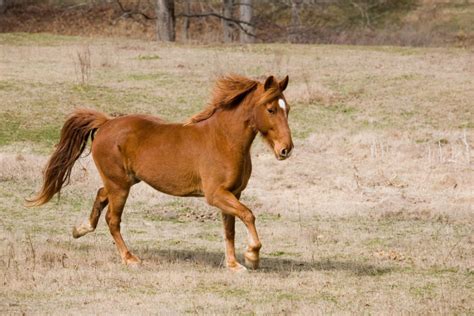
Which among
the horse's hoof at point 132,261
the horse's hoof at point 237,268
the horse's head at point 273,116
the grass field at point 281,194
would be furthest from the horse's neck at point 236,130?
the horse's hoof at point 132,261

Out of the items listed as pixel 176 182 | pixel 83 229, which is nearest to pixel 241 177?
pixel 176 182

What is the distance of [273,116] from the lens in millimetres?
10031

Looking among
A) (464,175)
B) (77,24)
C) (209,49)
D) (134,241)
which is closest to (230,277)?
(134,241)

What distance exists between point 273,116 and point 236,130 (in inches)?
22.3

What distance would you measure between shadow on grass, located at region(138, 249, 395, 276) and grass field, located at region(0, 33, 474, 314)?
34mm

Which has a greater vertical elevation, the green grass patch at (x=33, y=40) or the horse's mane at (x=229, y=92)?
the horse's mane at (x=229, y=92)

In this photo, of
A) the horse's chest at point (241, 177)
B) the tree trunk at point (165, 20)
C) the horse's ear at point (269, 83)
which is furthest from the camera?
the tree trunk at point (165, 20)

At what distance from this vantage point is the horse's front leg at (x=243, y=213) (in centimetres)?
996

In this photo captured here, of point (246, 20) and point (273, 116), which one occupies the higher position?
point (273, 116)

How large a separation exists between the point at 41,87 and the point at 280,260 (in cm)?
1413

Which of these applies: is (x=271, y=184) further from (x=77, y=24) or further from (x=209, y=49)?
(x=77, y=24)

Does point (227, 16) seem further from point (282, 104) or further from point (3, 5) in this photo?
point (282, 104)

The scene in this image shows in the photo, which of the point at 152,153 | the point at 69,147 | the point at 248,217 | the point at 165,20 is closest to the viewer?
the point at 248,217

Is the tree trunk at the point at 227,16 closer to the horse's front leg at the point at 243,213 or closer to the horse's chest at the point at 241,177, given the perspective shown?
the horse's chest at the point at 241,177
